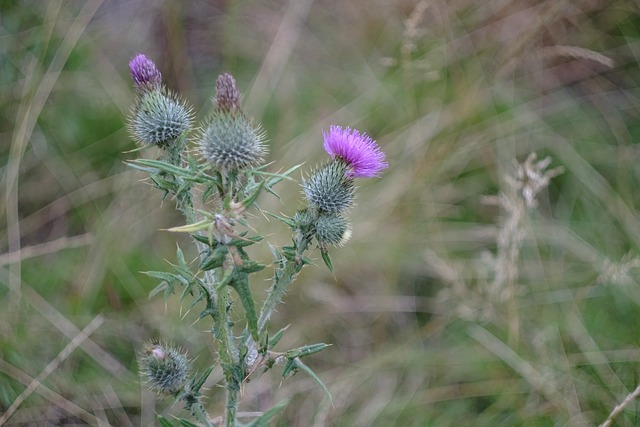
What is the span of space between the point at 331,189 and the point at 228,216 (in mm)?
486

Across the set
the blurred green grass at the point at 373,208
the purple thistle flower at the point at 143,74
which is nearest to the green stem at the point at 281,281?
the purple thistle flower at the point at 143,74

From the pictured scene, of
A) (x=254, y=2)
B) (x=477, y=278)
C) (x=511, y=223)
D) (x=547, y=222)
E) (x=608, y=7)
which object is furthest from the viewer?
(x=254, y=2)

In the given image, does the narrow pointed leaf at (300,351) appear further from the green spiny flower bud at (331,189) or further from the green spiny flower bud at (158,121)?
the green spiny flower bud at (158,121)

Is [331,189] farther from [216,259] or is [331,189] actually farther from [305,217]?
[216,259]

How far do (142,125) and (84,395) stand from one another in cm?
161

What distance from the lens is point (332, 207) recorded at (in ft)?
6.44

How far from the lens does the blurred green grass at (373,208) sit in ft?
10.4

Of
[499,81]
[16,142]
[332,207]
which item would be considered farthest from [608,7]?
[16,142]

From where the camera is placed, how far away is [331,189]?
2006 mm

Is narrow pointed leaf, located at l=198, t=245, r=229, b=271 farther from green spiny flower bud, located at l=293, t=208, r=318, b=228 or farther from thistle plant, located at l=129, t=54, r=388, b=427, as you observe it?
green spiny flower bud, located at l=293, t=208, r=318, b=228

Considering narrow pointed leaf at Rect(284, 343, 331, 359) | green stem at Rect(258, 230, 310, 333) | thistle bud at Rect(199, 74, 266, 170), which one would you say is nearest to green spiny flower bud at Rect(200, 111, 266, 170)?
thistle bud at Rect(199, 74, 266, 170)

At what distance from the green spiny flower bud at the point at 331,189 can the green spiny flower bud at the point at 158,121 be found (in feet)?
1.58

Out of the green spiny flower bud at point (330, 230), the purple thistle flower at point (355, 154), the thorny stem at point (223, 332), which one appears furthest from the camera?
the purple thistle flower at point (355, 154)

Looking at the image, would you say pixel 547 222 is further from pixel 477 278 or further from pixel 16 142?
pixel 16 142
